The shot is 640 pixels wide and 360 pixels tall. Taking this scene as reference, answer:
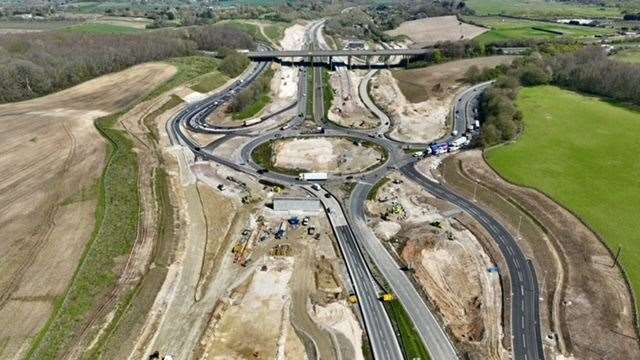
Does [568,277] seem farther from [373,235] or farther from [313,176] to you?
[313,176]

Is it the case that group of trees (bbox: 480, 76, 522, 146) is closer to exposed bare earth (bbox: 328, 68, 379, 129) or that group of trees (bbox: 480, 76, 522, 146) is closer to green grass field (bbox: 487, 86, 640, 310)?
green grass field (bbox: 487, 86, 640, 310)

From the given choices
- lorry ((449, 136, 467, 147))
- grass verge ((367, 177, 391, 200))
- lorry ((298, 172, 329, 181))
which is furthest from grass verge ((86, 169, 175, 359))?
lorry ((449, 136, 467, 147))

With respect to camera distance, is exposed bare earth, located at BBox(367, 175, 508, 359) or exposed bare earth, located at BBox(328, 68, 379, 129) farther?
exposed bare earth, located at BBox(328, 68, 379, 129)

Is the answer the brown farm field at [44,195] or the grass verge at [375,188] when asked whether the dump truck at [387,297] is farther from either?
the brown farm field at [44,195]

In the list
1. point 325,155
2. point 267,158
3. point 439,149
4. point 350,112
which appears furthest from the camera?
point 350,112

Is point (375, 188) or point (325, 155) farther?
point (325, 155)

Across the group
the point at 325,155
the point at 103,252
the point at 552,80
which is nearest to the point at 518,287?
the point at 325,155
